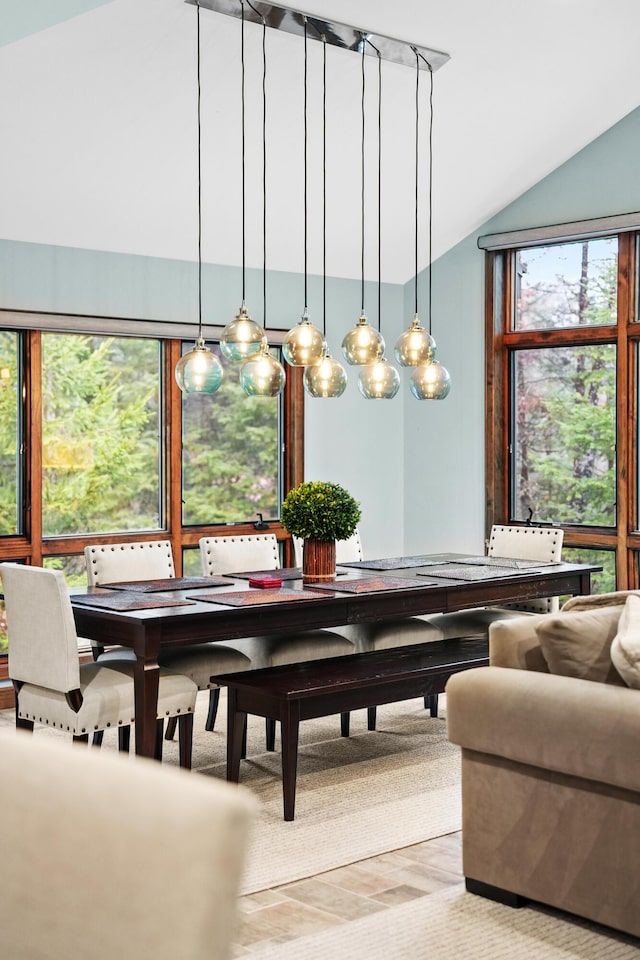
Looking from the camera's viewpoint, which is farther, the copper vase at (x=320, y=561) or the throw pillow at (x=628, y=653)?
the copper vase at (x=320, y=561)

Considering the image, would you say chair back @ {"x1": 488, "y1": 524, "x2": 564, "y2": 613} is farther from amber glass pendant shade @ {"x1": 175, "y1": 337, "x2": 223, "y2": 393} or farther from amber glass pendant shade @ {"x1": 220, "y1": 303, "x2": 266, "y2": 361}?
amber glass pendant shade @ {"x1": 175, "y1": 337, "x2": 223, "y2": 393}

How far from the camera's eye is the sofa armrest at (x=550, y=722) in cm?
281

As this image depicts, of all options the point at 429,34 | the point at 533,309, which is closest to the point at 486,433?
the point at 533,309

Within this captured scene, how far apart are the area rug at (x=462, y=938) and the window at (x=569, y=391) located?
3.75 meters

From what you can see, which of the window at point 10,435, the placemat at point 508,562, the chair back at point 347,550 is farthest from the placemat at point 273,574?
the window at point 10,435

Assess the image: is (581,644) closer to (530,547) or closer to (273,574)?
(273,574)

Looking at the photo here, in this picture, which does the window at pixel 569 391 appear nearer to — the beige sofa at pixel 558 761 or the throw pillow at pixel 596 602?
the throw pillow at pixel 596 602

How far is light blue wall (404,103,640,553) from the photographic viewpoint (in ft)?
22.7

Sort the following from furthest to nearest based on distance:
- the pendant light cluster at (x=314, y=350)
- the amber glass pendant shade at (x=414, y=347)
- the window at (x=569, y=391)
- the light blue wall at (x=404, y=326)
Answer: the window at (x=569, y=391), the light blue wall at (x=404, y=326), the amber glass pendant shade at (x=414, y=347), the pendant light cluster at (x=314, y=350)

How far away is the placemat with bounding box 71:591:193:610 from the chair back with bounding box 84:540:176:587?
0.50 meters

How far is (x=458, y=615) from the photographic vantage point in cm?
569

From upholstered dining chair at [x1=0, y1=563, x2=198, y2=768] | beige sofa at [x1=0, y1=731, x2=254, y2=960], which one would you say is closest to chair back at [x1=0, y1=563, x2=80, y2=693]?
upholstered dining chair at [x1=0, y1=563, x2=198, y2=768]

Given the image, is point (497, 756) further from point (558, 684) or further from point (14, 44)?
point (14, 44)

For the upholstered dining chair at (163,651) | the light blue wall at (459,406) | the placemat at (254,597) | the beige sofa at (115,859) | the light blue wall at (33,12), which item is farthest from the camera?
the light blue wall at (459,406)
